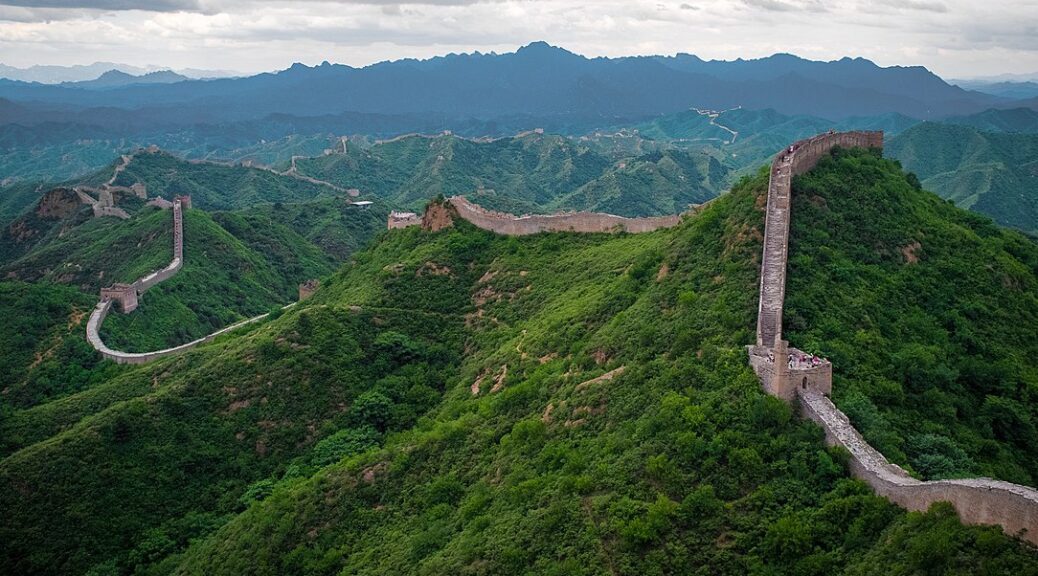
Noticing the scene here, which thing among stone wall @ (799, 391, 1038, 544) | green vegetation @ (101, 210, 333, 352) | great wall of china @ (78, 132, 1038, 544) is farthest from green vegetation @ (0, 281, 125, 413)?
stone wall @ (799, 391, 1038, 544)

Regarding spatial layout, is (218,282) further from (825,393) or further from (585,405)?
(825,393)

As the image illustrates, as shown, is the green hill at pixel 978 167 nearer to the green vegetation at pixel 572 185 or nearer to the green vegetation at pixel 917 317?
the green vegetation at pixel 572 185

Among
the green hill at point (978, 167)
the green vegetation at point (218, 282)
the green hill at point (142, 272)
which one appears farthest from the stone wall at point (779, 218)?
the green hill at point (978, 167)

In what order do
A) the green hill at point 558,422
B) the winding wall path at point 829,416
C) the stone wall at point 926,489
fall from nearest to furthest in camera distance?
the stone wall at point 926,489 < the winding wall path at point 829,416 < the green hill at point 558,422

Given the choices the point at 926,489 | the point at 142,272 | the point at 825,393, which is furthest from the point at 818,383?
the point at 142,272

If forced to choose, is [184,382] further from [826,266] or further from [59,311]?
[826,266]

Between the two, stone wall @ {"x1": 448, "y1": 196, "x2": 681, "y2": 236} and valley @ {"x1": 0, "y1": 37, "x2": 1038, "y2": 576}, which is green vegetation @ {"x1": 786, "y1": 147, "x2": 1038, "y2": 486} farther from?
stone wall @ {"x1": 448, "y1": 196, "x2": 681, "y2": 236}
